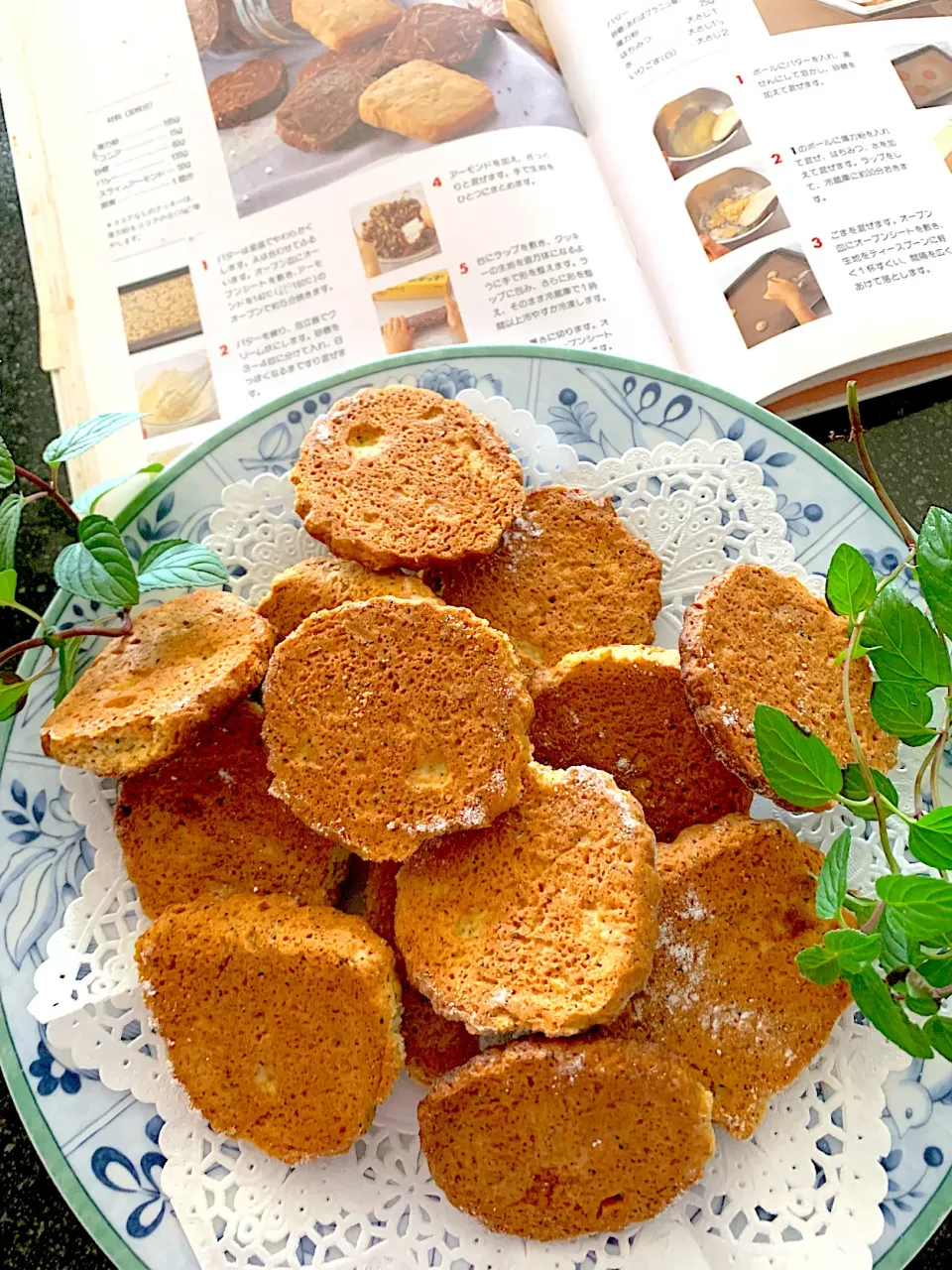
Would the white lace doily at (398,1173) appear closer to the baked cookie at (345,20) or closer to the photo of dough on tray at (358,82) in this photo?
the photo of dough on tray at (358,82)

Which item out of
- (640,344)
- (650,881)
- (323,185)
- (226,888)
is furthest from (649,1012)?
(323,185)

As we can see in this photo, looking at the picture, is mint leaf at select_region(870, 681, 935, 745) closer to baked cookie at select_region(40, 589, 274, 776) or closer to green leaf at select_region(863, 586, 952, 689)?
green leaf at select_region(863, 586, 952, 689)

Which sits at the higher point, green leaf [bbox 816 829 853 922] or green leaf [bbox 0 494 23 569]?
green leaf [bbox 0 494 23 569]

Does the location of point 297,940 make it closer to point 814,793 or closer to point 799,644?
point 814,793

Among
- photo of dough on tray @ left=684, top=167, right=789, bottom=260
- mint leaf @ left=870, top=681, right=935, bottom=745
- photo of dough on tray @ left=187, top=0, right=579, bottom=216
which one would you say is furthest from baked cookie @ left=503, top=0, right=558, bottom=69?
mint leaf @ left=870, top=681, right=935, bottom=745

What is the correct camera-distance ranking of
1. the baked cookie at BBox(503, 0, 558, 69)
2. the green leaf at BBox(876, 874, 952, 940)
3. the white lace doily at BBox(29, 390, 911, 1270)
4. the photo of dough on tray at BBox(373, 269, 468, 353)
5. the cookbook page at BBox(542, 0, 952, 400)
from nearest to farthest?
1. the green leaf at BBox(876, 874, 952, 940)
2. the white lace doily at BBox(29, 390, 911, 1270)
3. the cookbook page at BBox(542, 0, 952, 400)
4. the photo of dough on tray at BBox(373, 269, 468, 353)
5. the baked cookie at BBox(503, 0, 558, 69)

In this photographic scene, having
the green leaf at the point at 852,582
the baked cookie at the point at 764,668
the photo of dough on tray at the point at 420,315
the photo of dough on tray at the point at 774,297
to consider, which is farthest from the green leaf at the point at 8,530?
the photo of dough on tray at the point at 774,297
